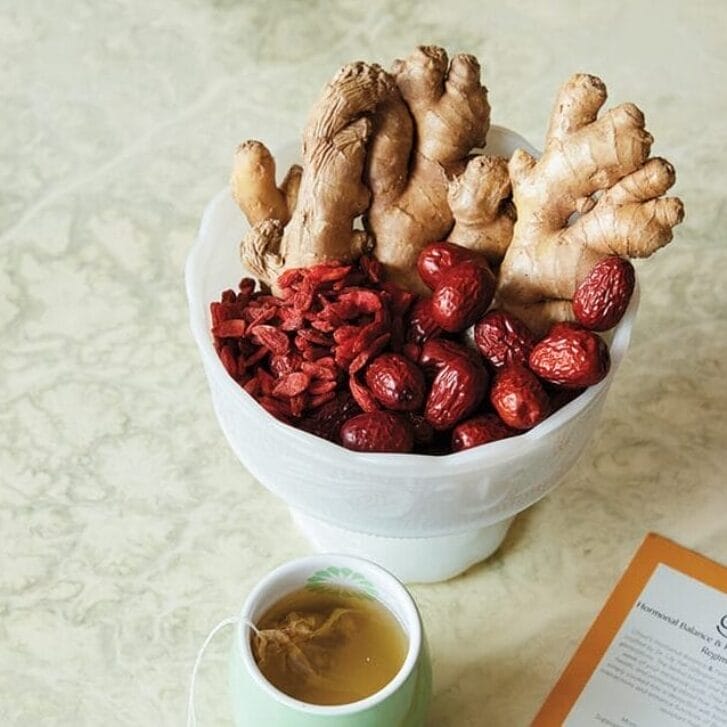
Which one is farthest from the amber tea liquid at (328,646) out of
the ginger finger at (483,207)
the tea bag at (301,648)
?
the ginger finger at (483,207)

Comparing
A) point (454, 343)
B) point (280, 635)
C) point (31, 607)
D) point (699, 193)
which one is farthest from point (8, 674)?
point (699, 193)

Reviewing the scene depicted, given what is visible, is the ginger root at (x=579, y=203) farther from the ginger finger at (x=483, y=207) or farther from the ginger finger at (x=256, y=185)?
the ginger finger at (x=256, y=185)

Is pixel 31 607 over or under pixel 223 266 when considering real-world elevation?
under

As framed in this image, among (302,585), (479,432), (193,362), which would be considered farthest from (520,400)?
(193,362)

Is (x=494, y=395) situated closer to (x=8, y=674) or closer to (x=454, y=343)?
(x=454, y=343)

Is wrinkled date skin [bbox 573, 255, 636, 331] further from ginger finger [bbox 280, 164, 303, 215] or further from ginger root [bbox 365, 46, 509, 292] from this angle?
ginger finger [bbox 280, 164, 303, 215]

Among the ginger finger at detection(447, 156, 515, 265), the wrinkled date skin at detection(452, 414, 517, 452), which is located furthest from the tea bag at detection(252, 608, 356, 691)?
the ginger finger at detection(447, 156, 515, 265)
